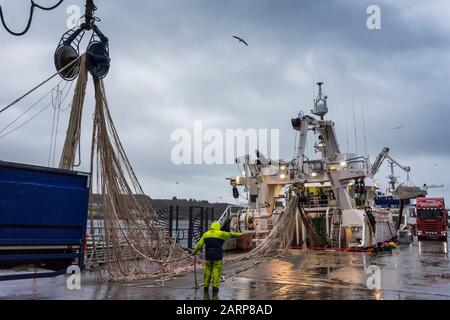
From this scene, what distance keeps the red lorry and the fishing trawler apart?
34.2 feet

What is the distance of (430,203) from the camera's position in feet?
115

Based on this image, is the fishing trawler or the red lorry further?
the red lorry

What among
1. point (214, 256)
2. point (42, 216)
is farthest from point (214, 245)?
point (42, 216)

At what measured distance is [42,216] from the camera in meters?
7.66

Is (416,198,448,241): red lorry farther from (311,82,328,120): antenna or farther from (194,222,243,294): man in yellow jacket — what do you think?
(194,222,243,294): man in yellow jacket

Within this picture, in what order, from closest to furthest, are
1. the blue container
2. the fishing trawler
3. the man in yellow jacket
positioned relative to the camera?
the blue container
the man in yellow jacket
the fishing trawler

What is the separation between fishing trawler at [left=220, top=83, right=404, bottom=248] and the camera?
20.8 metres

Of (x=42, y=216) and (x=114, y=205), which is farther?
(x=114, y=205)

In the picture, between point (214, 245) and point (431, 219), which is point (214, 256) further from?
point (431, 219)

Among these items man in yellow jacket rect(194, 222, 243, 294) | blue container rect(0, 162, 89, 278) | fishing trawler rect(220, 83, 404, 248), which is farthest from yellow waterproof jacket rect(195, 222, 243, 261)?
fishing trawler rect(220, 83, 404, 248)

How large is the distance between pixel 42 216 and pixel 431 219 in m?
34.4

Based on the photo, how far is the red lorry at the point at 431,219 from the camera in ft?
112

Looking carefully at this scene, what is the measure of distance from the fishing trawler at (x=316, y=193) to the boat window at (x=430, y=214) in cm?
1041
